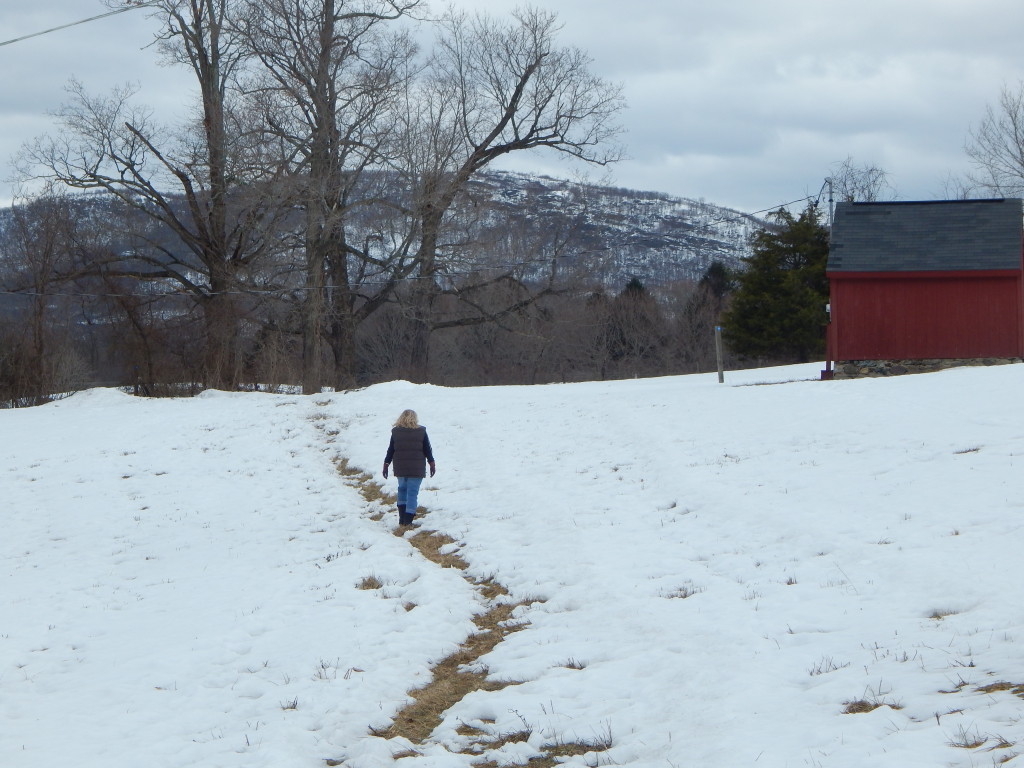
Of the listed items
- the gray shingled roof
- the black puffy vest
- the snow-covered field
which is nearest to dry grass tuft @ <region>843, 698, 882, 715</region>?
the snow-covered field

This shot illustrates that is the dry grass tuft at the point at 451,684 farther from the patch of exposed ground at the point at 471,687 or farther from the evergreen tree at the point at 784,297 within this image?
the evergreen tree at the point at 784,297

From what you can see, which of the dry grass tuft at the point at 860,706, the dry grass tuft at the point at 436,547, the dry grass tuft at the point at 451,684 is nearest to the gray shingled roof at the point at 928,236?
the dry grass tuft at the point at 436,547

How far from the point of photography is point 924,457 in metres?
12.4

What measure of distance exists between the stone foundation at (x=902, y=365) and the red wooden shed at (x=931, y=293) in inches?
3.1

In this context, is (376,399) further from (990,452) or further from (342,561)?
(990,452)

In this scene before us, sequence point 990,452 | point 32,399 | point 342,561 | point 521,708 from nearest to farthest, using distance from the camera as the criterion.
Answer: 1. point 521,708
2. point 342,561
3. point 990,452
4. point 32,399

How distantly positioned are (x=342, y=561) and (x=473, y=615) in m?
2.65

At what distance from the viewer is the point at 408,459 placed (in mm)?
12930

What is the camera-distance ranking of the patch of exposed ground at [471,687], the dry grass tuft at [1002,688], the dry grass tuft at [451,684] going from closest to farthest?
the dry grass tuft at [1002,688] → the patch of exposed ground at [471,687] → the dry grass tuft at [451,684]

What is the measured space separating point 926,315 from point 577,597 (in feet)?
62.7

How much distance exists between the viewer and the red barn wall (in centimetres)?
2462

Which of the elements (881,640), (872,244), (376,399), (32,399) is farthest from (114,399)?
(881,640)

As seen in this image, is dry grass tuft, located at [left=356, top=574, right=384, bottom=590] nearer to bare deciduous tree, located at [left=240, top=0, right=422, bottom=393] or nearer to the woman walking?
the woman walking

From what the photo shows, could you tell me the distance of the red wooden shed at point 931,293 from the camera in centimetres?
2461
